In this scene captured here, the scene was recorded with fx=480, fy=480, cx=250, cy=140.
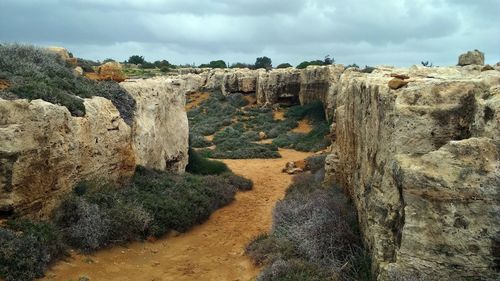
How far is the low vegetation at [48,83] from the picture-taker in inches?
415

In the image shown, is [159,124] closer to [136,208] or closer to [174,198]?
[174,198]

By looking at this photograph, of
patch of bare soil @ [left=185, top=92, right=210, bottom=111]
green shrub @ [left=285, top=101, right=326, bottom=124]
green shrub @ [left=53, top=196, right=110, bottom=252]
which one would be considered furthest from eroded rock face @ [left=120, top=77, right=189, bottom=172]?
patch of bare soil @ [left=185, top=92, right=210, bottom=111]

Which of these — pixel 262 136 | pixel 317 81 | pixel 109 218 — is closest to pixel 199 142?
pixel 262 136

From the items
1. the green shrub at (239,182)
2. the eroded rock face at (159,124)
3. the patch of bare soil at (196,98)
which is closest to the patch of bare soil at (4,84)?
the eroded rock face at (159,124)

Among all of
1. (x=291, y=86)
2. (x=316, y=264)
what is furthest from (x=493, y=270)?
(x=291, y=86)

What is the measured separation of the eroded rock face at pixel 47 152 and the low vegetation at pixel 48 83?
0.56 metres

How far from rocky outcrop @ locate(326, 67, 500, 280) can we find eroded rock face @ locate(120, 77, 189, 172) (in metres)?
8.81

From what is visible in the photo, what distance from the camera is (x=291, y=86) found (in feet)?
128

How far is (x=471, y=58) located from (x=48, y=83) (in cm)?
1230

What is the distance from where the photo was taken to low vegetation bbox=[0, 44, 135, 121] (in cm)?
1055

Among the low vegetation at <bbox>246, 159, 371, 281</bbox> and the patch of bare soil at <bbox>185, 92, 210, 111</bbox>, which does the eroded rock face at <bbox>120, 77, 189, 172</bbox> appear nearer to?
the low vegetation at <bbox>246, 159, 371, 281</bbox>

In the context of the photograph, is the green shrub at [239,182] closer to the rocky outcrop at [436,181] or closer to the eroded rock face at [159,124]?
the eroded rock face at [159,124]

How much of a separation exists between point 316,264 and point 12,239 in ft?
16.9

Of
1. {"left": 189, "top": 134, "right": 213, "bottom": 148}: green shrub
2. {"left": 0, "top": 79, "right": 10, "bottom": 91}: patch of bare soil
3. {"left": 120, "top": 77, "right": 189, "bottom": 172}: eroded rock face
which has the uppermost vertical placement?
{"left": 0, "top": 79, "right": 10, "bottom": 91}: patch of bare soil
